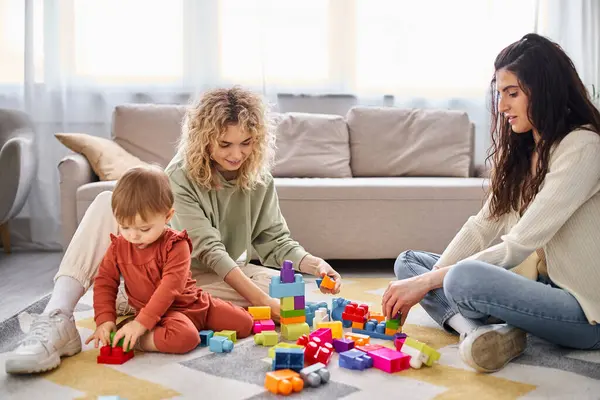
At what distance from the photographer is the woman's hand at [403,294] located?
5.91 ft

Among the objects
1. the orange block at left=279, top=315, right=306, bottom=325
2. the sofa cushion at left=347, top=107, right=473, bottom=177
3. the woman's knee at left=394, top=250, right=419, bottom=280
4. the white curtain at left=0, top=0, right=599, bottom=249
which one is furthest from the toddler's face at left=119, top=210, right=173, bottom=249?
the white curtain at left=0, top=0, right=599, bottom=249

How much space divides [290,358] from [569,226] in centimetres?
78

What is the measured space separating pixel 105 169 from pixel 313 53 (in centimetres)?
155

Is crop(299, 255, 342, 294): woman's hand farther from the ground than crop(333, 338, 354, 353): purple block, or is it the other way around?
crop(299, 255, 342, 294): woman's hand

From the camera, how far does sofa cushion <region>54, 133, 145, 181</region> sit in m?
3.28

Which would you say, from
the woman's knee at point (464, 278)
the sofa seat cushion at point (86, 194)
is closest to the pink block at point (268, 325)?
the woman's knee at point (464, 278)

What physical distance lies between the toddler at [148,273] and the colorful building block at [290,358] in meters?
0.30

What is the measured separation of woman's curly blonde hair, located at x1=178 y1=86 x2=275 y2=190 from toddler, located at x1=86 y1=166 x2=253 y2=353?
12.0 inches

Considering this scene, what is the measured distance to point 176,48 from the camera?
4090mm

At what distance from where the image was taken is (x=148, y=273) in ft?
5.98

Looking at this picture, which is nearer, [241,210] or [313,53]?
[241,210]

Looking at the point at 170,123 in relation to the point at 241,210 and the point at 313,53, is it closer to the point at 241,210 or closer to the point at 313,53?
the point at 313,53

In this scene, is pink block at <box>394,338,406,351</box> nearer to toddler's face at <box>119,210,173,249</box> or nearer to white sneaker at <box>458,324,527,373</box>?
white sneaker at <box>458,324,527,373</box>

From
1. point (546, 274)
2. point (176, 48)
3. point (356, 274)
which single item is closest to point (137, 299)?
point (546, 274)
